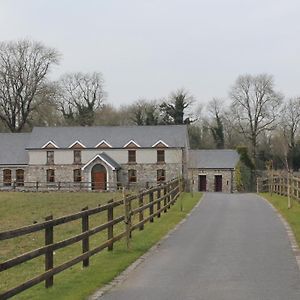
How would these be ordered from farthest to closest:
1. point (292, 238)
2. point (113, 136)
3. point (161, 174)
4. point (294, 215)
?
point (113, 136), point (161, 174), point (294, 215), point (292, 238)

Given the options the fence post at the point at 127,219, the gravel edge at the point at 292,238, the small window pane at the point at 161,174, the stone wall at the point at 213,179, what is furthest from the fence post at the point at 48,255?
the stone wall at the point at 213,179

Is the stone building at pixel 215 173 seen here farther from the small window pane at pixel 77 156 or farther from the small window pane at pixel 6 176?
the small window pane at pixel 6 176

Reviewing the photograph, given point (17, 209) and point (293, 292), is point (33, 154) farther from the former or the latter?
point (293, 292)

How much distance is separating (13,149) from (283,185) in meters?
40.8

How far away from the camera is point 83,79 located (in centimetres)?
9775

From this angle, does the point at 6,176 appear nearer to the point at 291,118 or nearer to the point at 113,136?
the point at 113,136

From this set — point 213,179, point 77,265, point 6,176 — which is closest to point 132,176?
point 213,179

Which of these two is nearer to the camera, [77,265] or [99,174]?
[77,265]

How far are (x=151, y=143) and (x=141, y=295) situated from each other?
57.3m

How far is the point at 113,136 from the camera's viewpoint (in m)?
68.1

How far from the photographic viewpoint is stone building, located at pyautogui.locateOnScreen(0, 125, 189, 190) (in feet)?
215

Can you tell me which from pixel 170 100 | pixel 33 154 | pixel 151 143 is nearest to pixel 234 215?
pixel 151 143

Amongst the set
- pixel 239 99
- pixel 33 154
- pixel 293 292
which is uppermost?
pixel 239 99

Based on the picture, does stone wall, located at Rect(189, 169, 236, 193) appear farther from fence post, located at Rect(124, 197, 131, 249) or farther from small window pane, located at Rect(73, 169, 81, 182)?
fence post, located at Rect(124, 197, 131, 249)
